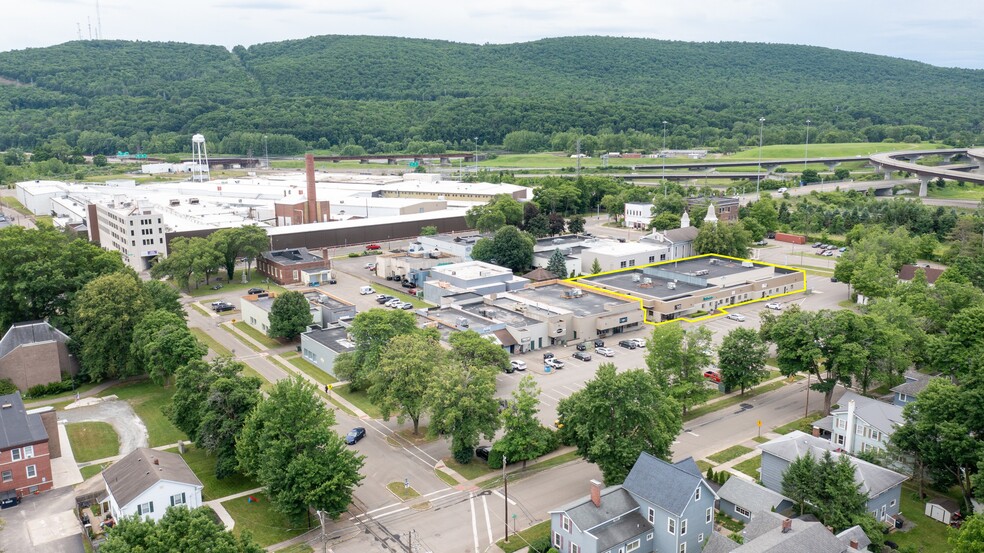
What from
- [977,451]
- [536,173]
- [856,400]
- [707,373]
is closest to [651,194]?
[536,173]

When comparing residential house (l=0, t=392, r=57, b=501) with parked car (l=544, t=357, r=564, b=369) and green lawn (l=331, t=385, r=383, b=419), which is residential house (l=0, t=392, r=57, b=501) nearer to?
green lawn (l=331, t=385, r=383, b=419)

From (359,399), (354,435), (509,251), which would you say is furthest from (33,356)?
(509,251)

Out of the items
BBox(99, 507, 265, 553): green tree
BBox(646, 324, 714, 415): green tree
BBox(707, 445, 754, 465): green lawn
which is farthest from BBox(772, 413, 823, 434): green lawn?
BBox(99, 507, 265, 553): green tree

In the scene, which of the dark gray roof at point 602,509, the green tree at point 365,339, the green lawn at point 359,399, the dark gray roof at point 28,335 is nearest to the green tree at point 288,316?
the green lawn at point 359,399

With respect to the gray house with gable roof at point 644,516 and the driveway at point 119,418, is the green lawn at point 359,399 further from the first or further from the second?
the gray house with gable roof at point 644,516

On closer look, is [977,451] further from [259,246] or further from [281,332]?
[259,246]

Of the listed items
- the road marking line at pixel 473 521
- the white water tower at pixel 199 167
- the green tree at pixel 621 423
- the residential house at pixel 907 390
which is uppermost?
the white water tower at pixel 199 167
